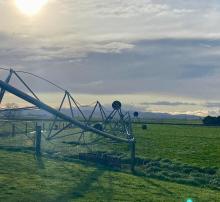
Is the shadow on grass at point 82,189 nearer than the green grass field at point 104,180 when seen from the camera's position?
Yes

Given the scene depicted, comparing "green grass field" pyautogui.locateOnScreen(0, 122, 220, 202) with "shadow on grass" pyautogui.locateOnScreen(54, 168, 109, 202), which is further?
"green grass field" pyautogui.locateOnScreen(0, 122, 220, 202)

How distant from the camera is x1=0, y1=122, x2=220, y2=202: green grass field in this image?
20.7m

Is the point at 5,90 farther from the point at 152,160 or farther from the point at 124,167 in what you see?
the point at 152,160

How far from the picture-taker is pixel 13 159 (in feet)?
103

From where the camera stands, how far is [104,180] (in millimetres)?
25531

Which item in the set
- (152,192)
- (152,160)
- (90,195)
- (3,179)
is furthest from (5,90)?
(152,160)

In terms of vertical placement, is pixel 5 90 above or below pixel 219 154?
above

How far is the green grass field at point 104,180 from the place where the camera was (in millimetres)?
20688

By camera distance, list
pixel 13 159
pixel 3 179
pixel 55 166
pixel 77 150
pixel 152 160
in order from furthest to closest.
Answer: pixel 77 150
pixel 152 160
pixel 13 159
pixel 55 166
pixel 3 179

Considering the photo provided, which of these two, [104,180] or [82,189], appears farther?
[104,180]

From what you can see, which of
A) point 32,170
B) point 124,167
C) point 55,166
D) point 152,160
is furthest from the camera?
point 152,160

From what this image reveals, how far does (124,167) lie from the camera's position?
3388 centimetres

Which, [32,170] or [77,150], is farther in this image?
[77,150]

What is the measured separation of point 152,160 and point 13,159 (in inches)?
526
